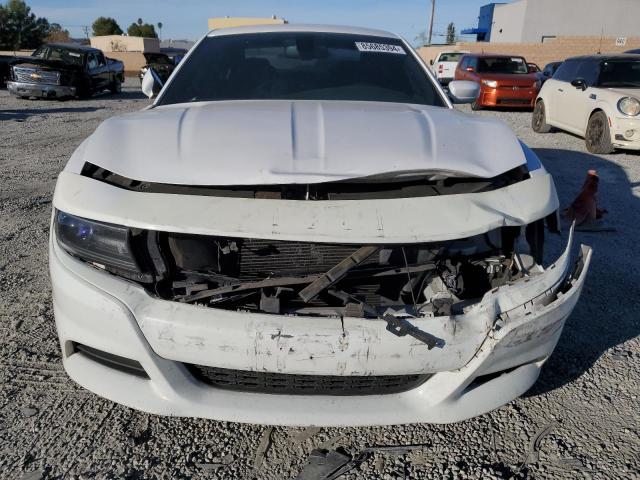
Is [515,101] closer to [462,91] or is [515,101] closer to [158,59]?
[462,91]

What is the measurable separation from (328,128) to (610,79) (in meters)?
7.96

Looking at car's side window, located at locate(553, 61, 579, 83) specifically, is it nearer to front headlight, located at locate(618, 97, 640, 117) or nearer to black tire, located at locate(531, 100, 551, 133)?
black tire, located at locate(531, 100, 551, 133)

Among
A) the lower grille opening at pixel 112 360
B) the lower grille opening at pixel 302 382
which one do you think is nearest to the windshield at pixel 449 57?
the lower grille opening at pixel 302 382

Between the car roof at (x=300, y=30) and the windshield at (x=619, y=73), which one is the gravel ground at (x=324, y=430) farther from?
the windshield at (x=619, y=73)

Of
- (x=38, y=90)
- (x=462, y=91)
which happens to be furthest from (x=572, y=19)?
(x=462, y=91)

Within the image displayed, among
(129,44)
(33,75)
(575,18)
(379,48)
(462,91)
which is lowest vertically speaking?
(129,44)

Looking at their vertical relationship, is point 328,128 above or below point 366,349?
above

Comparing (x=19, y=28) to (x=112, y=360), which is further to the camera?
(x=19, y=28)

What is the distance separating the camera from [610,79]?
8.31 m

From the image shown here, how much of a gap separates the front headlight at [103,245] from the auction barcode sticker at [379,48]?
2211 mm

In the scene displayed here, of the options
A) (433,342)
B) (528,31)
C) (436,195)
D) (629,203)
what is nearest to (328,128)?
(436,195)

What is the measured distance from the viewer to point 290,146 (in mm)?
1965

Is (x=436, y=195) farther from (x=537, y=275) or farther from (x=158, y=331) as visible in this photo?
(x=158, y=331)

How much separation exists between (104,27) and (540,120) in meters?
64.0
